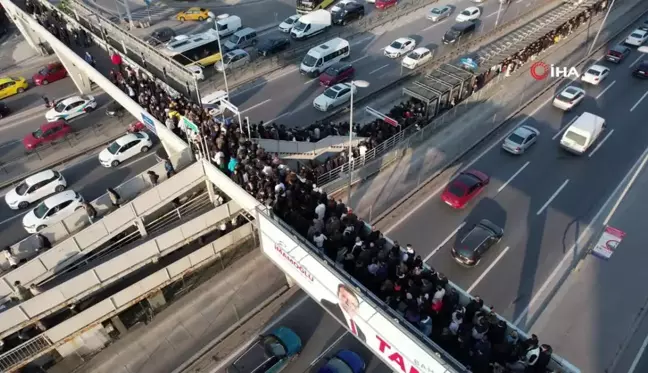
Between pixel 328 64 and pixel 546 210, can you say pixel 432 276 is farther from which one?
pixel 328 64

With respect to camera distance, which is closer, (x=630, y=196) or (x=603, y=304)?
(x=603, y=304)

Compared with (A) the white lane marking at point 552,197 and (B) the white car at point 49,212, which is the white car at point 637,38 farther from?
(B) the white car at point 49,212

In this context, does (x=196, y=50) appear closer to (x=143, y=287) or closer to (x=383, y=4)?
(x=383, y=4)

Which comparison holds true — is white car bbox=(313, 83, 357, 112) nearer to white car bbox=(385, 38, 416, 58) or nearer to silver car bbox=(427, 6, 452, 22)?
white car bbox=(385, 38, 416, 58)

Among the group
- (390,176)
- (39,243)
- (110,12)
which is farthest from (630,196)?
(110,12)

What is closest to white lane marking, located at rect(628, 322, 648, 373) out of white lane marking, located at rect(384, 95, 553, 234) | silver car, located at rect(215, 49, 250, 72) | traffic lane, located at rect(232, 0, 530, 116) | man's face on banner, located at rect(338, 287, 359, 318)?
white lane marking, located at rect(384, 95, 553, 234)

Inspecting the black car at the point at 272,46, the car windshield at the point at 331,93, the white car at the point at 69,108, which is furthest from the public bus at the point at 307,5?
the white car at the point at 69,108
